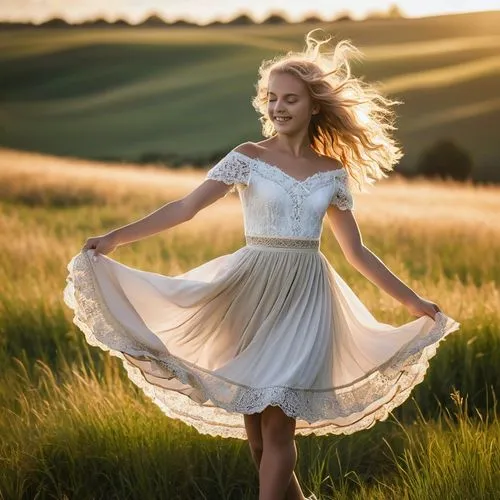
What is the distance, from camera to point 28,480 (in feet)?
12.8

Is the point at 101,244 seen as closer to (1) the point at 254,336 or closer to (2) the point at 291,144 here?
(1) the point at 254,336

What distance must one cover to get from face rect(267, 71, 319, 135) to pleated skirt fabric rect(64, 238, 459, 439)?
0.36m

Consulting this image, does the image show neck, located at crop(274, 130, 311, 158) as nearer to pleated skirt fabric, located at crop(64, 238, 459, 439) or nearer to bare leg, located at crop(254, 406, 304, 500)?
pleated skirt fabric, located at crop(64, 238, 459, 439)

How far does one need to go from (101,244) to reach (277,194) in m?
0.56

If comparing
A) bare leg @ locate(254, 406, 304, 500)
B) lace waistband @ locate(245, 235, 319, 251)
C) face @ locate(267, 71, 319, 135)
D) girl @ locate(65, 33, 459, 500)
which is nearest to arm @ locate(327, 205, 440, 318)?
girl @ locate(65, 33, 459, 500)

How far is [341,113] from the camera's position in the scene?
3562 mm

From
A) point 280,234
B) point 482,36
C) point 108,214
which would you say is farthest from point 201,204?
point 482,36

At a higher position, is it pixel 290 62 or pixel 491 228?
pixel 290 62

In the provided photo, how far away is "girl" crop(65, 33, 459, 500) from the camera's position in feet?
10.5

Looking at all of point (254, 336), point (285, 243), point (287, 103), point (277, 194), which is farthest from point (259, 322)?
point (287, 103)

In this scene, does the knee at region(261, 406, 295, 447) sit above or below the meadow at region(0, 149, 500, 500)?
above

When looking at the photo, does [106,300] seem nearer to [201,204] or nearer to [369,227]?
[201,204]

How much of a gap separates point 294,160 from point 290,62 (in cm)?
31

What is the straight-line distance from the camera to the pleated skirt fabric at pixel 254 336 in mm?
3182
